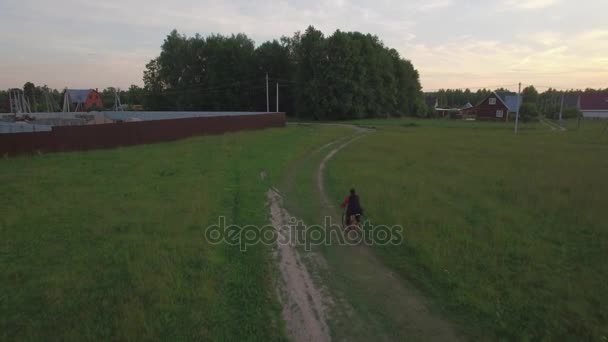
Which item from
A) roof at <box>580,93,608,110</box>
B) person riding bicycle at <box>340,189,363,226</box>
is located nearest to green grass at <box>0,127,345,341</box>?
person riding bicycle at <box>340,189,363,226</box>

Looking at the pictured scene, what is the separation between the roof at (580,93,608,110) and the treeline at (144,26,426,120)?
3348 centimetres

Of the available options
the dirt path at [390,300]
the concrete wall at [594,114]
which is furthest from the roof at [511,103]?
the dirt path at [390,300]

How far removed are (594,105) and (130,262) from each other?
94518 millimetres

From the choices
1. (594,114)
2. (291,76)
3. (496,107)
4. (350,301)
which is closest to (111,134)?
(350,301)

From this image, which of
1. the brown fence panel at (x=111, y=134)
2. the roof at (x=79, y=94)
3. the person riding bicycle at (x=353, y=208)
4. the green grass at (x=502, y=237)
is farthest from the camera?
the roof at (x=79, y=94)

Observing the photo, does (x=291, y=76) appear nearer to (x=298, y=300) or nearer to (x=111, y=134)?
(x=111, y=134)

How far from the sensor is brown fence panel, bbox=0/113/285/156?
1889 centimetres

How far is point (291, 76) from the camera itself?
67.9 meters

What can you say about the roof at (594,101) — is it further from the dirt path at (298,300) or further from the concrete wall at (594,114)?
the dirt path at (298,300)

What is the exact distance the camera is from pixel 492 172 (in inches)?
600

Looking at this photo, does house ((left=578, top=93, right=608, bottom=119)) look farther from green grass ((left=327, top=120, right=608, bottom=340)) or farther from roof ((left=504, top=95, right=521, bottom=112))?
green grass ((left=327, top=120, right=608, bottom=340))

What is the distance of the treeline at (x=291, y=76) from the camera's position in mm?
57875

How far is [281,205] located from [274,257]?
3.60 metres

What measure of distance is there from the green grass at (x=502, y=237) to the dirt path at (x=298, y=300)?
169 centimetres
